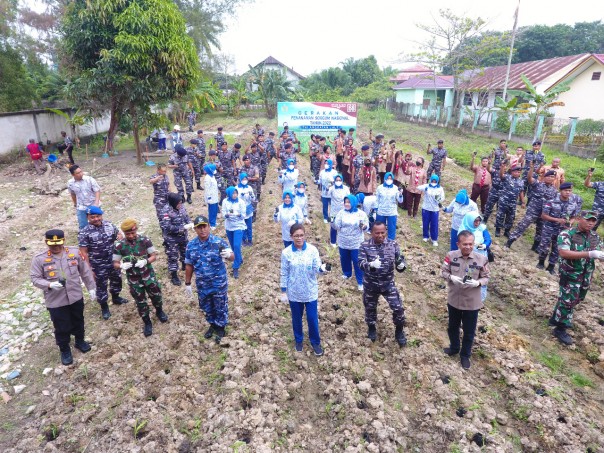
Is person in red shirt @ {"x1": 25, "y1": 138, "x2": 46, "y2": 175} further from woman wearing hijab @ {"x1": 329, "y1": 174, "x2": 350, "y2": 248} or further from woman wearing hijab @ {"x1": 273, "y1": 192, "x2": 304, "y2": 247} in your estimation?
woman wearing hijab @ {"x1": 329, "y1": 174, "x2": 350, "y2": 248}

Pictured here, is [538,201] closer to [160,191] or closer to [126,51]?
[160,191]

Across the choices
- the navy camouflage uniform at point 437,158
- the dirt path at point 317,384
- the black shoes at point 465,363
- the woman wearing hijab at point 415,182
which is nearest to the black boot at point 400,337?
the dirt path at point 317,384

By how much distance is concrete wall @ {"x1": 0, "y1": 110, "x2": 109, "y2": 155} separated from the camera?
1552cm

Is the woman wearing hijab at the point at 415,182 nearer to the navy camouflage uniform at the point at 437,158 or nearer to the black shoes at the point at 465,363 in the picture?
the navy camouflage uniform at the point at 437,158

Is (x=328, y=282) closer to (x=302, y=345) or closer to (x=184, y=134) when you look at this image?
(x=302, y=345)

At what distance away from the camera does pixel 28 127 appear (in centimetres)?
1677

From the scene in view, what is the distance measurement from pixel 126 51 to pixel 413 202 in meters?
11.6

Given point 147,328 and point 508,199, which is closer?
point 147,328

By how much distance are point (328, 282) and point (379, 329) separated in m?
1.57

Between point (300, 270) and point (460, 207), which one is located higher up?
point (460, 207)

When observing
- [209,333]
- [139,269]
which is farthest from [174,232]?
[209,333]

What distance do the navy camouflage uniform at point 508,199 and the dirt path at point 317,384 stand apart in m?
2.31

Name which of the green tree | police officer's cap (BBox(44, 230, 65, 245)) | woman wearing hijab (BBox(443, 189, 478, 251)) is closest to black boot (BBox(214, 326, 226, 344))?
police officer's cap (BBox(44, 230, 65, 245))

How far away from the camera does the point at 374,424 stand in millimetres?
3961
